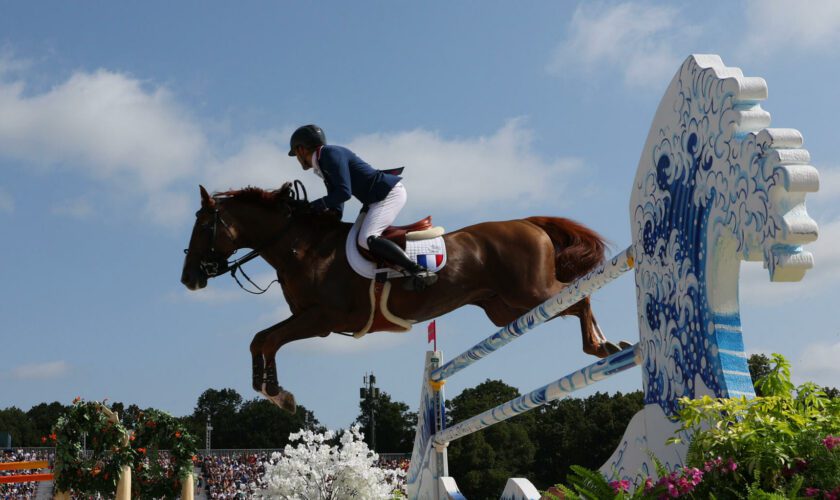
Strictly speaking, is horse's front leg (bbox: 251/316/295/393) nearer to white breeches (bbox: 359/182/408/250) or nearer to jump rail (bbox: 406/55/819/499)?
white breeches (bbox: 359/182/408/250)

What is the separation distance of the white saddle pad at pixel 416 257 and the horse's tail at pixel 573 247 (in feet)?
2.34

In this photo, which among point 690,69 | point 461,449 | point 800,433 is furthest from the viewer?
point 461,449

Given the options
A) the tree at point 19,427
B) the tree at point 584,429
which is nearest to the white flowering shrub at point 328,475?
the tree at point 584,429

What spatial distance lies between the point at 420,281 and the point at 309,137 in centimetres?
110

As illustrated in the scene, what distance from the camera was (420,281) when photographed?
475cm

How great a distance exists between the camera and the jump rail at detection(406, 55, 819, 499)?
199 centimetres

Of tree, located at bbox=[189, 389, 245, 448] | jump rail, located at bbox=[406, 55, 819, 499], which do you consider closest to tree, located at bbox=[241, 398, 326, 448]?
tree, located at bbox=[189, 389, 245, 448]

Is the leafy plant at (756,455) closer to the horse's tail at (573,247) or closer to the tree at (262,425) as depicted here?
the horse's tail at (573,247)

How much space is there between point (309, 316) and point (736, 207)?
3062mm

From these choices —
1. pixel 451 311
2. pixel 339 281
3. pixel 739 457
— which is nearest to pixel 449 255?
pixel 451 311

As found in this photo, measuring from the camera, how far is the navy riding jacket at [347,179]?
4840 mm

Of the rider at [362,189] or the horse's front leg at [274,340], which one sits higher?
the rider at [362,189]

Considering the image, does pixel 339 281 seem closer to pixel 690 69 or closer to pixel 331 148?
pixel 331 148

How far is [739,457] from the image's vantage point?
1858mm
